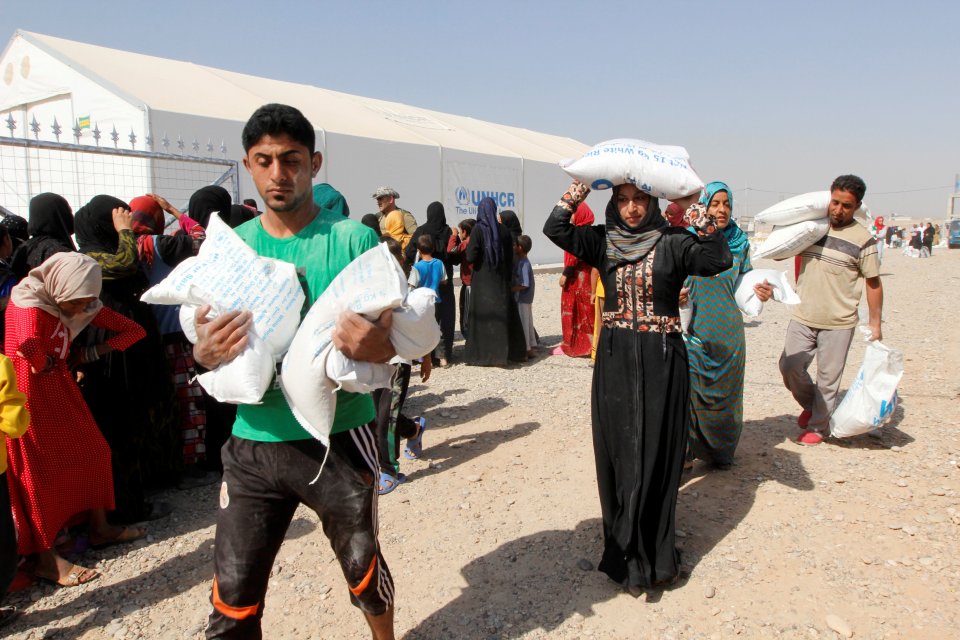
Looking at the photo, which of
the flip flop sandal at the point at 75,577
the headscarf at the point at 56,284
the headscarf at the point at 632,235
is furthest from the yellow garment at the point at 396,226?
the flip flop sandal at the point at 75,577

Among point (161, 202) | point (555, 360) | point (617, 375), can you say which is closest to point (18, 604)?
point (161, 202)

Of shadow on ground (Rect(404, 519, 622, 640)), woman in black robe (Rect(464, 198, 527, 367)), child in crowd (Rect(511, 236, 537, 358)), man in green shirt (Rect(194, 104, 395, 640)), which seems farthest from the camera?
child in crowd (Rect(511, 236, 537, 358))

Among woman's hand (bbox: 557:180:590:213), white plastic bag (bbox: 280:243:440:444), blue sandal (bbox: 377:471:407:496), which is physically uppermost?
woman's hand (bbox: 557:180:590:213)

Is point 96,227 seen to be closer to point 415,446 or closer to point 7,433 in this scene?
point 7,433

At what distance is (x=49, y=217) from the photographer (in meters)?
3.67

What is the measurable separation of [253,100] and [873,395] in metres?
13.9

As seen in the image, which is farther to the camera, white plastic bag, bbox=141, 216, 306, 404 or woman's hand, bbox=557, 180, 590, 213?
woman's hand, bbox=557, 180, 590, 213

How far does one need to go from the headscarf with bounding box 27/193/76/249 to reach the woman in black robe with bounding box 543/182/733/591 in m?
2.79

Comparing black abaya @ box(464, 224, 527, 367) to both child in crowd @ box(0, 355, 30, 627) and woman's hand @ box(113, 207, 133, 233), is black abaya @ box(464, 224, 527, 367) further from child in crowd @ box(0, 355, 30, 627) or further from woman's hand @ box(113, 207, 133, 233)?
child in crowd @ box(0, 355, 30, 627)

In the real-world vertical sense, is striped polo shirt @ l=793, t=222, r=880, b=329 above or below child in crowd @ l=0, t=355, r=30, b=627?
above

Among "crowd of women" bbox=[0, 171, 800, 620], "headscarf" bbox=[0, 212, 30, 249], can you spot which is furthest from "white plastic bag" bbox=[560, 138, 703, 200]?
"headscarf" bbox=[0, 212, 30, 249]

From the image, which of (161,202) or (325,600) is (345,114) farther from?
(325,600)

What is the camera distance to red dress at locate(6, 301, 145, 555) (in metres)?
3.01

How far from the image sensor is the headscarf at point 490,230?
7570mm
